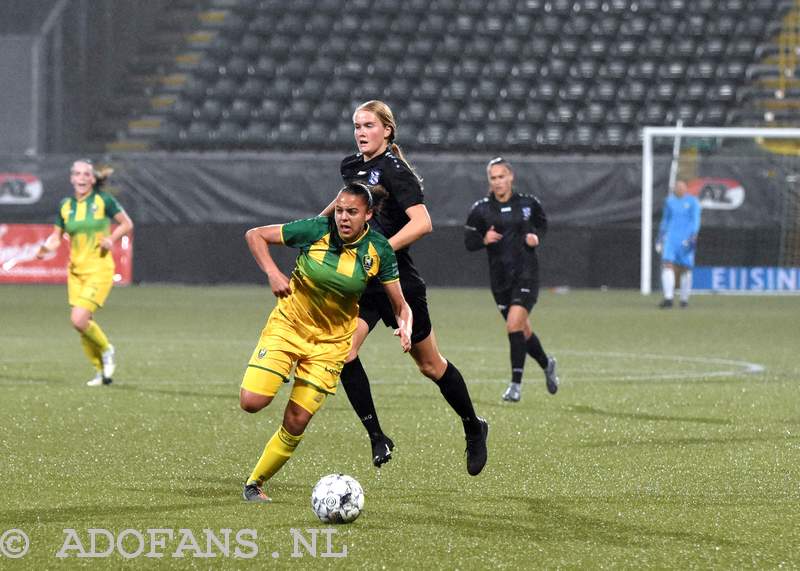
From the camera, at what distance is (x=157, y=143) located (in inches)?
1278

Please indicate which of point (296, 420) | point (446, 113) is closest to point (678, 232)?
point (446, 113)

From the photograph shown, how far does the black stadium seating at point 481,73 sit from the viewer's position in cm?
3142

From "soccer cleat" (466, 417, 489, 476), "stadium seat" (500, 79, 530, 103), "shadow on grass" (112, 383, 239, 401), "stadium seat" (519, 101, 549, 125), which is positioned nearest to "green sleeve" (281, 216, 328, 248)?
"soccer cleat" (466, 417, 489, 476)

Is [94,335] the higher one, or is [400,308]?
[400,308]

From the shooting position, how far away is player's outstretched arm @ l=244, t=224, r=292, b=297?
691 centimetres

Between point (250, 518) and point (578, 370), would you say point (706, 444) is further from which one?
point (578, 370)

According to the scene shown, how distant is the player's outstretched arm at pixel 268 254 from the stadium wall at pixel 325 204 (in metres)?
20.4

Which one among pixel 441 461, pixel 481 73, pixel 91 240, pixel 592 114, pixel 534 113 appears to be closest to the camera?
pixel 441 461

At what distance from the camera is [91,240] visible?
43.5ft

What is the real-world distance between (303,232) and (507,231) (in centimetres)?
550

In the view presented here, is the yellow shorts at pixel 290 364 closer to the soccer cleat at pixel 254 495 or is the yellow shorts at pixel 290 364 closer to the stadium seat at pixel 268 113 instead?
the soccer cleat at pixel 254 495

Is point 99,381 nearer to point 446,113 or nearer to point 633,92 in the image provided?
point 446,113

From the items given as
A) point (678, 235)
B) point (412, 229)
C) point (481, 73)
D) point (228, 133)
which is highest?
point (481, 73)

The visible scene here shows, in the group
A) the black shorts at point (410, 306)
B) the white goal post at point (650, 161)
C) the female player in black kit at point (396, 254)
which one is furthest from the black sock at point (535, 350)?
the white goal post at point (650, 161)
